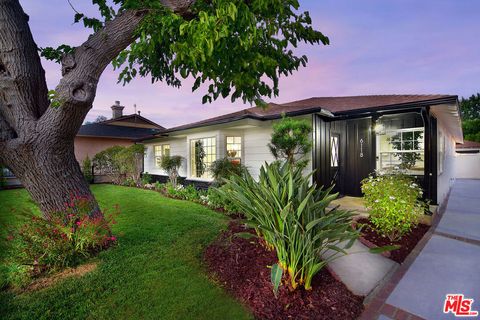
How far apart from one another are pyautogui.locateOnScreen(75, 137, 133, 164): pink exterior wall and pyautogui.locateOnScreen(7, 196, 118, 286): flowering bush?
14.0m

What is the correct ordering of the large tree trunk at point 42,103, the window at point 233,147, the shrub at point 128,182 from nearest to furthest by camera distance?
1. the large tree trunk at point 42,103
2. the window at point 233,147
3. the shrub at point 128,182

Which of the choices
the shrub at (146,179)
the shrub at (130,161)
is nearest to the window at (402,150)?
the shrub at (146,179)

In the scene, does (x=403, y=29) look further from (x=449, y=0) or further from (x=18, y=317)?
(x=18, y=317)

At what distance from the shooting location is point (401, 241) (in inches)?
150

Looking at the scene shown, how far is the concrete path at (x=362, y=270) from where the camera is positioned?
2.51 metres

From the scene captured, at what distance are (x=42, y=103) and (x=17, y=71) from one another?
445 millimetres

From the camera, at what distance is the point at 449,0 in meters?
6.94

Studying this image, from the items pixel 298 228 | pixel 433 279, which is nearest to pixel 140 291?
pixel 298 228

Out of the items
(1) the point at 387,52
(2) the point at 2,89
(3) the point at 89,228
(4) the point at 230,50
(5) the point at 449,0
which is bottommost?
(3) the point at 89,228

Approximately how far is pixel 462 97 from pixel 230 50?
4568 centimetres

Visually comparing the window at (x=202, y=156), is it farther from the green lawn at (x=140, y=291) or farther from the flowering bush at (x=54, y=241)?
the flowering bush at (x=54, y=241)

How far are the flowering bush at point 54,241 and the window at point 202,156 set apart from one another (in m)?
5.65

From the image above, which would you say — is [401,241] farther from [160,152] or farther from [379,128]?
[160,152]

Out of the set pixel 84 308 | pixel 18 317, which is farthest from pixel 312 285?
pixel 18 317
